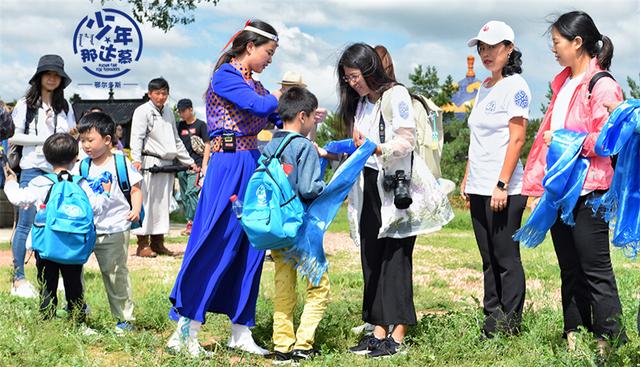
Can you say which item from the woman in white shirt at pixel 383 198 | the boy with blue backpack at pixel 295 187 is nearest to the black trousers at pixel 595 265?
the woman in white shirt at pixel 383 198

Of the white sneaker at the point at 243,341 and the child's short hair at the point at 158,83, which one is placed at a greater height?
the child's short hair at the point at 158,83

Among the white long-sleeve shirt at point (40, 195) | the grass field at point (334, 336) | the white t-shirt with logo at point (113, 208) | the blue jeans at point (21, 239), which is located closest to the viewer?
the grass field at point (334, 336)

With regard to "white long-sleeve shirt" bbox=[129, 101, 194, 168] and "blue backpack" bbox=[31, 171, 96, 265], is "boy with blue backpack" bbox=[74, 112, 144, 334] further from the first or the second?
"white long-sleeve shirt" bbox=[129, 101, 194, 168]

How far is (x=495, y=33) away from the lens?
15.2 feet

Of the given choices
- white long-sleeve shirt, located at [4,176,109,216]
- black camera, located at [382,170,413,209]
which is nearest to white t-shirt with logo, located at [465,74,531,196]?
black camera, located at [382,170,413,209]

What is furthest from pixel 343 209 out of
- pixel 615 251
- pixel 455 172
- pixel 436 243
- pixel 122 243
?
pixel 122 243

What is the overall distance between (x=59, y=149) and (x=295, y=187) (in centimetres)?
172

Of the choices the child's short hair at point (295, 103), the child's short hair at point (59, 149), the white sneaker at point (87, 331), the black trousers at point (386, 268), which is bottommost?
the white sneaker at point (87, 331)

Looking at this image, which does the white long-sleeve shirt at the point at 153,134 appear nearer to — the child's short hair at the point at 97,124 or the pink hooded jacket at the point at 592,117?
the child's short hair at the point at 97,124

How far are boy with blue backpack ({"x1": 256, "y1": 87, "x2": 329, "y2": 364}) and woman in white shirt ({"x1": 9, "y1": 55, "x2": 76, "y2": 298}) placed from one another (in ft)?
9.11

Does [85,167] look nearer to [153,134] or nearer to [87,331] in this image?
[87,331]

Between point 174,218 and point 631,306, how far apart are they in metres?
12.8

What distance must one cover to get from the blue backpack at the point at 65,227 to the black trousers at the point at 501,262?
7.84ft

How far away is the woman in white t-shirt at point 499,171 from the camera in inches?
181
